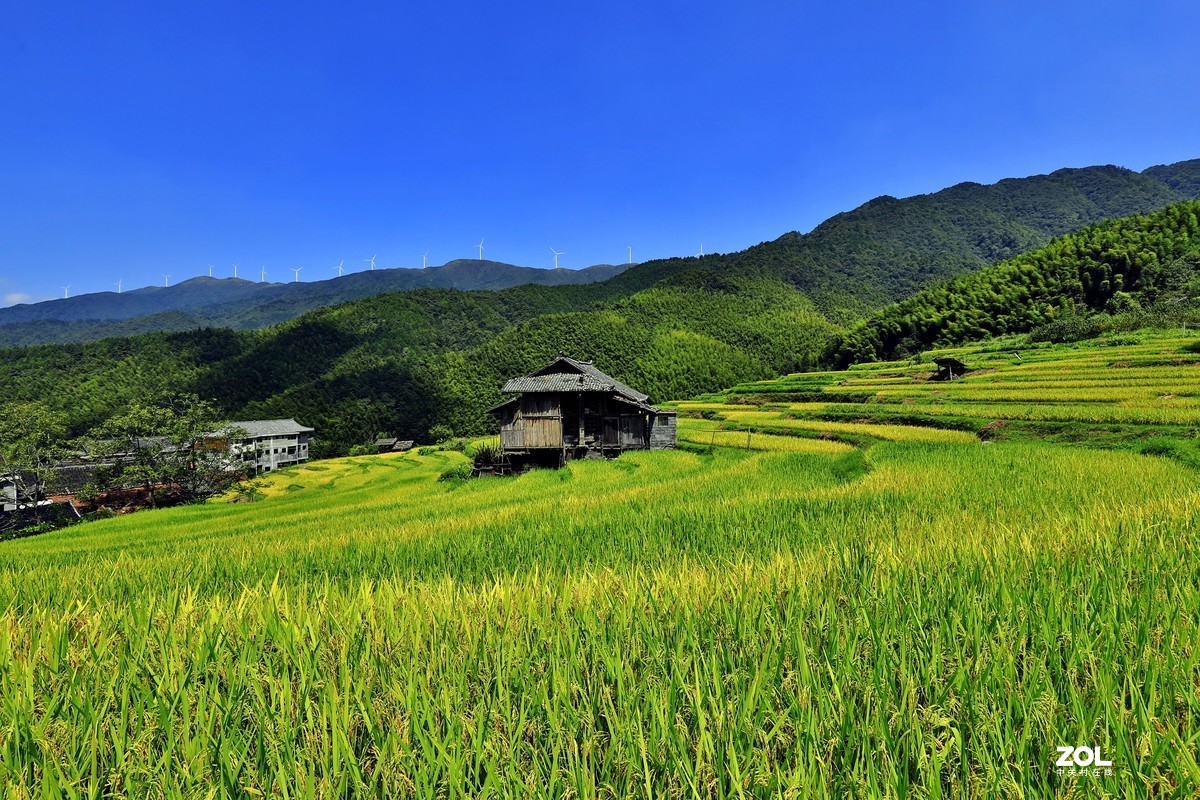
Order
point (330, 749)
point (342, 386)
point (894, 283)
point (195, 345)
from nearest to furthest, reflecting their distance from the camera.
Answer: point (330, 749) < point (342, 386) < point (195, 345) < point (894, 283)

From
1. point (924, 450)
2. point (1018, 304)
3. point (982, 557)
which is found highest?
point (1018, 304)

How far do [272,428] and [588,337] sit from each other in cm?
5213

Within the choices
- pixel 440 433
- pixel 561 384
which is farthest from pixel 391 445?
pixel 561 384

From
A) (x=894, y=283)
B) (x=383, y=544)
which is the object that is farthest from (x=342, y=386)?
(x=894, y=283)

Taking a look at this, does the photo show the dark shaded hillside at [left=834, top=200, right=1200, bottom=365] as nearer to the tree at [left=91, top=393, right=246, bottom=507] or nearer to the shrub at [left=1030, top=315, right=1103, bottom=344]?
the shrub at [left=1030, top=315, right=1103, bottom=344]

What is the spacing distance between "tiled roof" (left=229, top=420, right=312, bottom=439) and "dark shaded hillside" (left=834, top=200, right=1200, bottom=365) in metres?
71.7

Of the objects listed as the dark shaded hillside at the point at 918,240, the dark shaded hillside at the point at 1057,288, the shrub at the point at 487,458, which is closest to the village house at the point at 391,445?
the shrub at the point at 487,458

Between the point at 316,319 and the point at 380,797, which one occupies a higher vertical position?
the point at 316,319

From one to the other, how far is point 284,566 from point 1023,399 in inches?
1067

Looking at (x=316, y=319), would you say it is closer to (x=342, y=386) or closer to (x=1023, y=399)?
(x=342, y=386)

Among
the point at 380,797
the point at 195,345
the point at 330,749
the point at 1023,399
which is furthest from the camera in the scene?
the point at 195,345

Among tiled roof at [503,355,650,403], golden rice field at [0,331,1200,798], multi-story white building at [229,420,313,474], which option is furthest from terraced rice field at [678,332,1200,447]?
multi-story white building at [229,420,313,474]

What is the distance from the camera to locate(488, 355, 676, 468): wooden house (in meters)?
25.2

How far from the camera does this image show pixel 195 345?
359 ft
